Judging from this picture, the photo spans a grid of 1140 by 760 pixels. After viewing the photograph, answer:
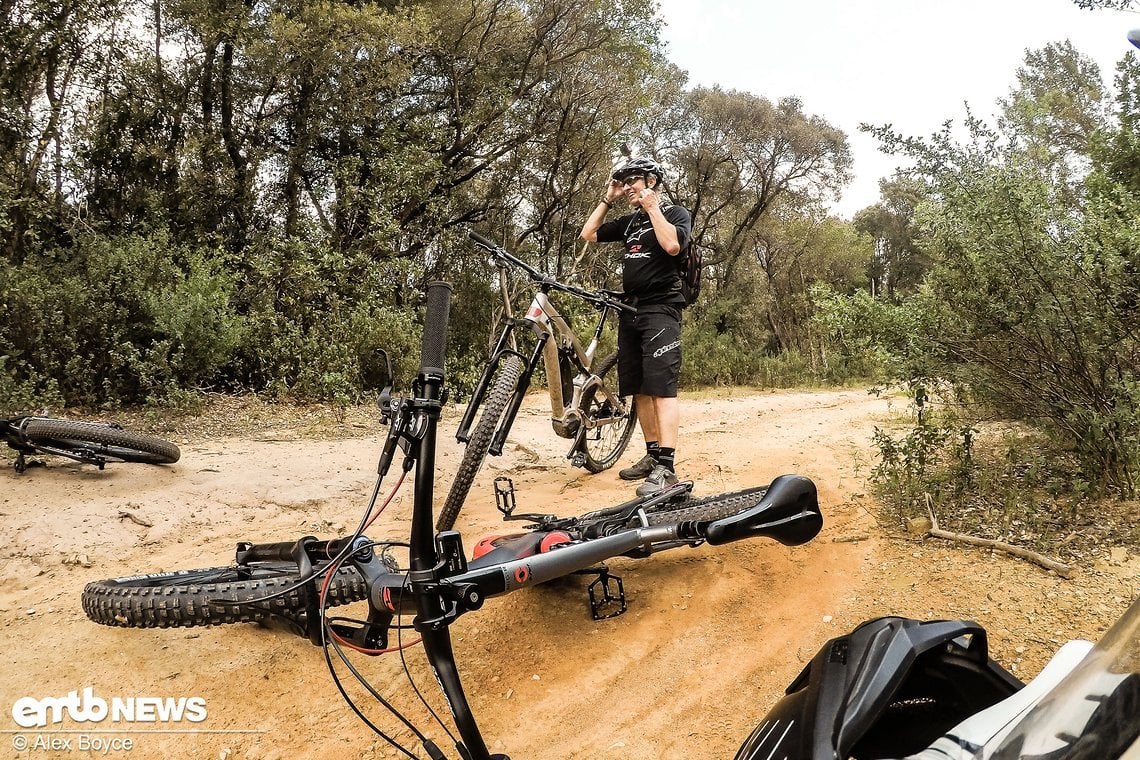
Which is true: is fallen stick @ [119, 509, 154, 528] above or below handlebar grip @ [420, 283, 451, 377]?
below

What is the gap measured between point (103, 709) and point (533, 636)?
138cm

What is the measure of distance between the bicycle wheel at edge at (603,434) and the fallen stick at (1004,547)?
2187 millimetres

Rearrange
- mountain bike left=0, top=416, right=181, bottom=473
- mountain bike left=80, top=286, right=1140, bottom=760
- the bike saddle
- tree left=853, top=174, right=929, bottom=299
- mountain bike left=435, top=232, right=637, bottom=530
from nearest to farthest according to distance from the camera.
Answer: mountain bike left=80, top=286, right=1140, bottom=760 < the bike saddle < mountain bike left=435, top=232, right=637, bottom=530 < mountain bike left=0, top=416, right=181, bottom=473 < tree left=853, top=174, right=929, bottom=299

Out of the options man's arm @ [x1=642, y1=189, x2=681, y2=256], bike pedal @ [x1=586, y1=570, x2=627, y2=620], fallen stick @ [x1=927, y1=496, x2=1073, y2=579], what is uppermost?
man's arm @ [x1=642, y1=189, x2=681, y2=256]

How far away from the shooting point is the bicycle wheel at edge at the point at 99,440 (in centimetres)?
394

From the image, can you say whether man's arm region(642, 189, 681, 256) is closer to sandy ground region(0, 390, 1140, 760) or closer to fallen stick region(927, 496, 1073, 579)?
sandy ground region(0, 390, 1140, 760)

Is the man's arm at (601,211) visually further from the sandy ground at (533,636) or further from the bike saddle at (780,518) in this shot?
the bike saddle at (780,518)

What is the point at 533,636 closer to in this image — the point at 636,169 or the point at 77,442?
the point at 636,169

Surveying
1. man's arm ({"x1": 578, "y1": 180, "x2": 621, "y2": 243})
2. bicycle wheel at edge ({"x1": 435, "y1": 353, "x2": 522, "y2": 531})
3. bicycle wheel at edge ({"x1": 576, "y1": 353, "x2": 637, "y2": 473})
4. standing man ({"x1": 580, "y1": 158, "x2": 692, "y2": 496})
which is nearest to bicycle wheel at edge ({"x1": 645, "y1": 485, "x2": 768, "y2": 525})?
standing man ({"x1": 580, "y1": 158, "x2": 692, "y2": 496})

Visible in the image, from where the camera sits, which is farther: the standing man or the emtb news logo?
the standing man

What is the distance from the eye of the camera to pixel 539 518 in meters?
2.97

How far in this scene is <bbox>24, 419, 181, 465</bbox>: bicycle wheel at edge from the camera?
394 cm

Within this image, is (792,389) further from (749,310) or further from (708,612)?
(708,612)

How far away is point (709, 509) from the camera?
271 cm
